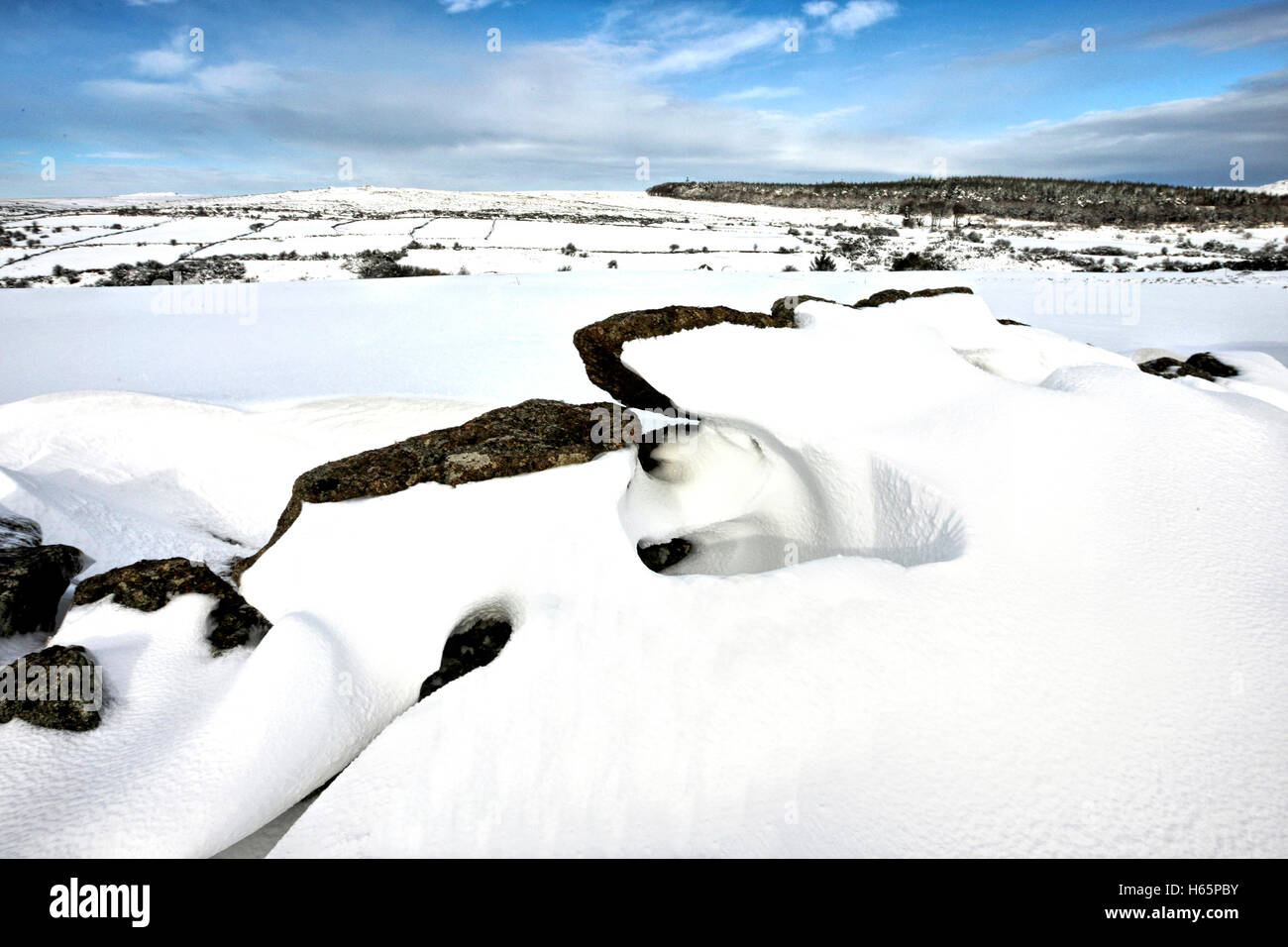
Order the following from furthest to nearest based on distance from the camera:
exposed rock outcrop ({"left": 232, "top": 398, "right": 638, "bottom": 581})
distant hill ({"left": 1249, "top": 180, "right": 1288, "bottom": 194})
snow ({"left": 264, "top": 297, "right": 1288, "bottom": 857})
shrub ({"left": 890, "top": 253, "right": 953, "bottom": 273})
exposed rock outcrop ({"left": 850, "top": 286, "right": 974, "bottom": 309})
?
distant hill ({"left": 1249, "top": 180, "right": 1288, "bottom": 194}) → shrub ({"left": 890, "top": 253, "right": 953, "bottom": 273}) → exposed rock outcrop ({"left": 850, "top": 286, "right": 974, "bottom": 309}) → exposed rock outcrop ({"left": 232, "top": 398, "right": 638, "bottom": 581}) → snow ({"left": 264, "top": 297, "right": 1288, "bottom": 857})

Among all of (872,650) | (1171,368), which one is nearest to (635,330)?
(872,650)

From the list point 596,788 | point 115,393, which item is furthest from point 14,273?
point 596,788

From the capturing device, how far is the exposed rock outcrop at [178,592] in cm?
321

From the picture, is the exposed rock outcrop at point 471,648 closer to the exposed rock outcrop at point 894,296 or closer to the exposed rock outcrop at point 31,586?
the exposed rock outcrop at point 31,586

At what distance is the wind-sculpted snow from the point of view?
1.90 meters

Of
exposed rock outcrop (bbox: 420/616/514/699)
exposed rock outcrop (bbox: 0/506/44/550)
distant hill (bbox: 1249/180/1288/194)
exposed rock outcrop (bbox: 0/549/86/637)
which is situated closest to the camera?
exposed rock outcrop (bbox: 420/616/514/699)

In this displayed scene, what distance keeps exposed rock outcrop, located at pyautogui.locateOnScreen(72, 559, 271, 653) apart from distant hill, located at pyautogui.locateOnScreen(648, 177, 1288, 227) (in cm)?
3233

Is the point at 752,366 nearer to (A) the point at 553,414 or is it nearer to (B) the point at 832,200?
(A) the point at 553,414

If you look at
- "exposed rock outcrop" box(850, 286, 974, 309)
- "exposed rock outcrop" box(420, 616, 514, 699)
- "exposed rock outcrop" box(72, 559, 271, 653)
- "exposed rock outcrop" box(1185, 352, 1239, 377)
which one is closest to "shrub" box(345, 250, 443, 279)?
"exposed rock outcrop" box(850, 286, 974, 309)

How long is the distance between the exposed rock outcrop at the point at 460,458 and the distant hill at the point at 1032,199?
101 ft

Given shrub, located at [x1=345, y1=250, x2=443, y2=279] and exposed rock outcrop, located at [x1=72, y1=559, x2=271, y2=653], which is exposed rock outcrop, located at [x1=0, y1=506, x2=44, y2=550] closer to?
exposed rock outcrop, located at [x1=72, y1=559, x2=271, y2=653]

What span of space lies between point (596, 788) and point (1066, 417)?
2942 millimetres

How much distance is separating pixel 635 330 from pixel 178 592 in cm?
280

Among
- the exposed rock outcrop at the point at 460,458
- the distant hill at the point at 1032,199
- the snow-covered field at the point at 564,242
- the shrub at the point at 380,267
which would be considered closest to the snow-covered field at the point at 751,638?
the exposed rock outcrop at the point at 460,458
